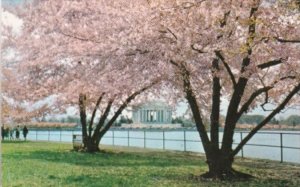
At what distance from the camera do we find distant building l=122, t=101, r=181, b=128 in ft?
40.3

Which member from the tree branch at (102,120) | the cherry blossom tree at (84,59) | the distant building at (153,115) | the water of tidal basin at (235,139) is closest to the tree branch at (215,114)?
the cherry blossom tree at (84,59)

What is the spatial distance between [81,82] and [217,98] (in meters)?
3.48

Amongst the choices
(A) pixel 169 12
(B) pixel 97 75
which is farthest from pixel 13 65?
(A) pixel 169 12

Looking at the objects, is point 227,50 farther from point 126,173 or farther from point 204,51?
point 126,173

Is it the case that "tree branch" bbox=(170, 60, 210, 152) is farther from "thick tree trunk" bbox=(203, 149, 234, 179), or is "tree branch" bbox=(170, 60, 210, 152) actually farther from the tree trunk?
the tree trunk

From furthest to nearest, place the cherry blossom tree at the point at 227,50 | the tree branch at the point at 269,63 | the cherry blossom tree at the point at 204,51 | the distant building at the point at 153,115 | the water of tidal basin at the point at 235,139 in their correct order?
1. the water of tidal basin at the point at 235,139
2. the distant building at the point at 153,115
3. the tree branch at the point at 269,63
4. the cherry blossom tree at the point at 204,51
5. the cherry blossom tree at the point at 227,50

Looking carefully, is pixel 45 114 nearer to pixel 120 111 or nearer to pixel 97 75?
pixel 120 111

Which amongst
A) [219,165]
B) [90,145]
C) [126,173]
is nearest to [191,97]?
[219,165]

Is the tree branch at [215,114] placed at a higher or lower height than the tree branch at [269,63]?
lower

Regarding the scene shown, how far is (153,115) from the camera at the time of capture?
12641mm

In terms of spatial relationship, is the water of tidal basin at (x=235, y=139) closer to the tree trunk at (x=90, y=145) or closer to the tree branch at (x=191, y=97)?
the tree trunk at (x=90, y=145)

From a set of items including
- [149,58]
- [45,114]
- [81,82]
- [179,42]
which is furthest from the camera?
[45,114]

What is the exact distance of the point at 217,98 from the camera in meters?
7.47

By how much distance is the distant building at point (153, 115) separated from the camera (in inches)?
484
